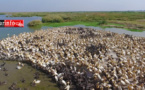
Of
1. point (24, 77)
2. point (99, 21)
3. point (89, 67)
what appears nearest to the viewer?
point (89, 67)

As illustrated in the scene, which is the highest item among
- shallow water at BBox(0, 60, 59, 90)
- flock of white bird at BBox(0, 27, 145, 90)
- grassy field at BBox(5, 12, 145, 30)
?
grassy field at BBox(5, 12, 145, 30)

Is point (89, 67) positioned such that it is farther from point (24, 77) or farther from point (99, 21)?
point (99, 21)

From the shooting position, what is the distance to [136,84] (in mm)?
7109

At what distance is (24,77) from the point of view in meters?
8.65

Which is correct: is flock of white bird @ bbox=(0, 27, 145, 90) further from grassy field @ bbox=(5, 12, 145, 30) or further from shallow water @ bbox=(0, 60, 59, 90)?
grassy field @ bbox=(5, 12, 145, 30)

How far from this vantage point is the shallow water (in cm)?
775

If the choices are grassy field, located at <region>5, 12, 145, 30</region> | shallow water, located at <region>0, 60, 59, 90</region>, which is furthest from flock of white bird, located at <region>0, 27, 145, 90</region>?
grassy field, located at <region>5, 12, 145, 30</region>

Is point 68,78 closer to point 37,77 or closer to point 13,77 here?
point 37,77

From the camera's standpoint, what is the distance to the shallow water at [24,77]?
25.4ft

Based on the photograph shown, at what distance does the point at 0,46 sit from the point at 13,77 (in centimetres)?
473

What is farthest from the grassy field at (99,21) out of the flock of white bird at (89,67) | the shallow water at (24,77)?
the shallow water at (24,77)

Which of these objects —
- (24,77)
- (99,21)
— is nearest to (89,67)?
(24,77)

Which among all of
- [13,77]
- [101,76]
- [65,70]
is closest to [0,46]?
[13,77]

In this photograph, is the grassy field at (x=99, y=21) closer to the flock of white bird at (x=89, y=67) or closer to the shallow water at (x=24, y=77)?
the flock of white bird at (x=89, y=67)
